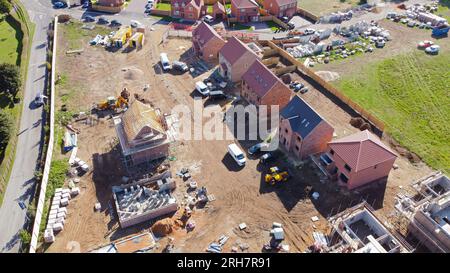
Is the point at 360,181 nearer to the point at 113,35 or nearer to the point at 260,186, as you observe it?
the point at 260,186

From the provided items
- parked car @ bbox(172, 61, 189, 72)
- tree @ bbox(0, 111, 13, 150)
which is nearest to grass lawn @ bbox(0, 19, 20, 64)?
tree @ bbox(0, 111, 13, 150)

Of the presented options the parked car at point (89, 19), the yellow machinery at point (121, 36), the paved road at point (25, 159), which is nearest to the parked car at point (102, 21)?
the parked car at point (89, 19)

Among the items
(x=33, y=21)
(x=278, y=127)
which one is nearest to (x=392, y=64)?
(x=278, y=127)

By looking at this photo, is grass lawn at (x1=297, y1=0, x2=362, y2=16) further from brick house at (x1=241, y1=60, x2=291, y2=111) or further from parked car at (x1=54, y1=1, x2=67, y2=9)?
parked car at (x1=54, y1=1, x2=67, y2=9)

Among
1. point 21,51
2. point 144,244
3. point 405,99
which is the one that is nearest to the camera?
point 144,244

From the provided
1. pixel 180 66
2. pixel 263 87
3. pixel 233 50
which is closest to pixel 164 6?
pixel 180 66

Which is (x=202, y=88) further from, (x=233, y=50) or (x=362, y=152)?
(x=362, y=152)
